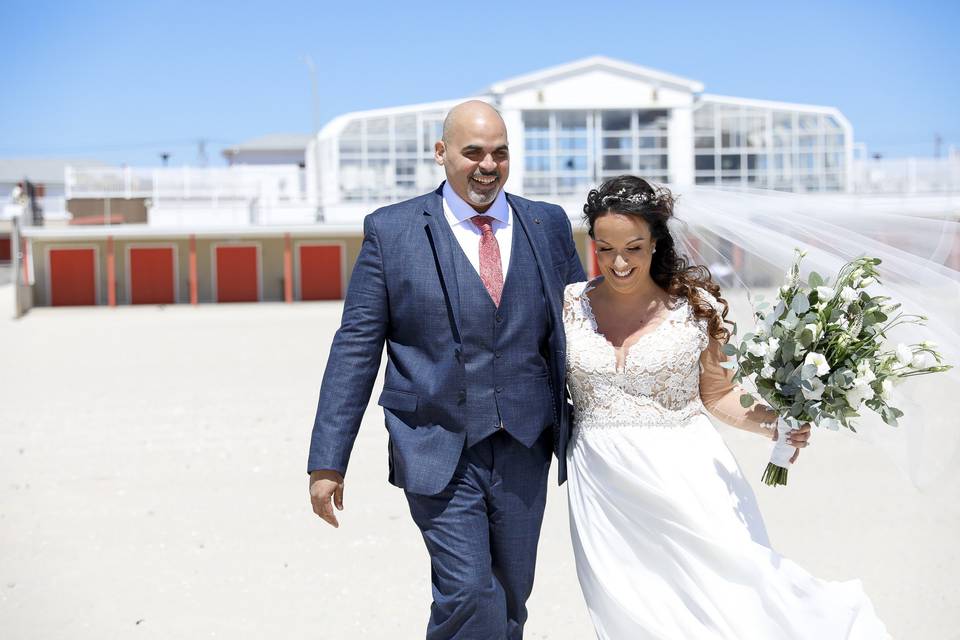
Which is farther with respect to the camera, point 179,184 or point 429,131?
point 429,131

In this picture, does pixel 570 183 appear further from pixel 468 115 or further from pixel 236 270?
pixel 468 115

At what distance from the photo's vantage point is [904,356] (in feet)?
11.6

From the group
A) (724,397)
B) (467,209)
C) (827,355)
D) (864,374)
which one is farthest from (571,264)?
(864,374)

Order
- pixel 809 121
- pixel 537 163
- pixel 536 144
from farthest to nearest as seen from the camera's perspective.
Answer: pixel 809 121, pixel 536 144, pixel 537 163

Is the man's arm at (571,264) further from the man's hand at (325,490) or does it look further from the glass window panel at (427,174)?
the glass window panel at (427,174)

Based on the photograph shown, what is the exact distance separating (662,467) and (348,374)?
111 centimetres

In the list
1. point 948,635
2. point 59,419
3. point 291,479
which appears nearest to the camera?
point 948,635

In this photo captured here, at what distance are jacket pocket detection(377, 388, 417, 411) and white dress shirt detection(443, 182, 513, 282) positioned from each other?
504mm

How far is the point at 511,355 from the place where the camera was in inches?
144

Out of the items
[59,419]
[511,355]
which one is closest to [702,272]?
[511,355]

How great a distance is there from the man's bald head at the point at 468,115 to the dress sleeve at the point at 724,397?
1098 mm

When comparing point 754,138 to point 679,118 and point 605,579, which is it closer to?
point 679,118

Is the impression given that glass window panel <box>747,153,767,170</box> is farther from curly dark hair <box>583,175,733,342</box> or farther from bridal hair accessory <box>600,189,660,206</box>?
bridal hair accessory <box>600,189,660,206</box>

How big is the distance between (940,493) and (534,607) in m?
2.03
